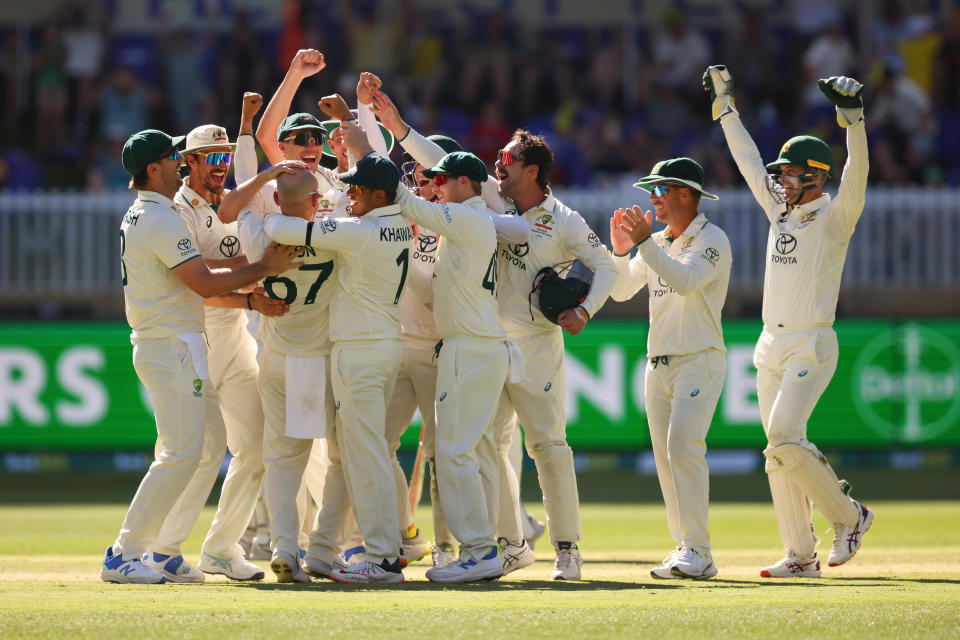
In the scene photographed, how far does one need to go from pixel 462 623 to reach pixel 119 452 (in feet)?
33.2

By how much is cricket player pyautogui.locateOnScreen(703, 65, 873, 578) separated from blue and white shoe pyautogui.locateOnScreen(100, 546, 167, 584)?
3773 mm

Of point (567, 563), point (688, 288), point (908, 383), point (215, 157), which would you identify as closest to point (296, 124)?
Answer: point (215, 157)

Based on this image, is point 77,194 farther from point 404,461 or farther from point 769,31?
point 769,31

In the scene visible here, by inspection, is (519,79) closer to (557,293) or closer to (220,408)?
(557,293)

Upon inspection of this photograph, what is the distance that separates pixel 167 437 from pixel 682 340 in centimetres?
321

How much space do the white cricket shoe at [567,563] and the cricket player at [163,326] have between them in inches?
90.1

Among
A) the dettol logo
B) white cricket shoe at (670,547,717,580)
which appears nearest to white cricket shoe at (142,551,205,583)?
white cricket shoe at (670,547,717,580)

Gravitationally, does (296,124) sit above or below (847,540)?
above

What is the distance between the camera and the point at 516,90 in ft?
66.3

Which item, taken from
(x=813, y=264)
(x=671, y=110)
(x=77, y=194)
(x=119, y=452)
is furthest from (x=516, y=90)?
(x=813, y=264)

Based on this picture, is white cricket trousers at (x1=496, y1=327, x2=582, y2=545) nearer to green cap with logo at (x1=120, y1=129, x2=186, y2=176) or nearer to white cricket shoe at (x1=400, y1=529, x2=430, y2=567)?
white cricket shoe at (x1=400, y1=529, x2=430, y2=567)

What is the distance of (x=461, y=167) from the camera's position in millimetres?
8430

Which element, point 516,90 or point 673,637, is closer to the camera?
point 673,637

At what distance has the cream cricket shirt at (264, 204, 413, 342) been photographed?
26.5 feet
